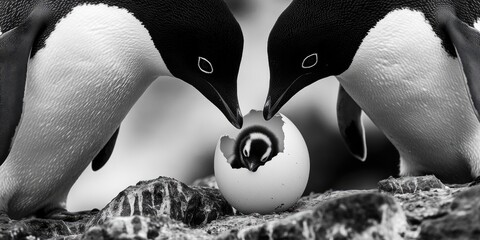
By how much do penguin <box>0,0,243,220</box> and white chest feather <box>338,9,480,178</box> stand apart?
636 mm

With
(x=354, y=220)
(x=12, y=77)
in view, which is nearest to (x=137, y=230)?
(x=354, y=220)

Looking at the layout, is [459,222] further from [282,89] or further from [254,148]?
[282,89]

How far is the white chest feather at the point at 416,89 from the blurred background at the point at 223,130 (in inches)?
148

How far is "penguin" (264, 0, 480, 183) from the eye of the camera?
10.9ft

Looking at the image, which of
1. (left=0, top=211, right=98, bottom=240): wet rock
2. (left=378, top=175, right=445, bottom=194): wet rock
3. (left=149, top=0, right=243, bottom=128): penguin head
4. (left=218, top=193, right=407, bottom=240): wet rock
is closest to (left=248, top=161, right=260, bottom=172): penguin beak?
(left=149, top=0, right=243, bottom=128): penguin head

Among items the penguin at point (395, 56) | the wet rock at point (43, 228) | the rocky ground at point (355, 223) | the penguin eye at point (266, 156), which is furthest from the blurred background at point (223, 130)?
the rocky ground at point (355, 223)

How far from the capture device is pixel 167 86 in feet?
31.3

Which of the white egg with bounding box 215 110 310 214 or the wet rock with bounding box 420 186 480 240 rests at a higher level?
the white egg with bounding box 215 110 310 214

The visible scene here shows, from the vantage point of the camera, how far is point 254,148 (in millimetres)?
2998

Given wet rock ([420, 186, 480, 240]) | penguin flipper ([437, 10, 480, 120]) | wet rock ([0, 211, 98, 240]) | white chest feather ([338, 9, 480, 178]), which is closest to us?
wet rock ([420, 186, 480, 240])

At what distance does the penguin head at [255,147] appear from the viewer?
→ 299 cm

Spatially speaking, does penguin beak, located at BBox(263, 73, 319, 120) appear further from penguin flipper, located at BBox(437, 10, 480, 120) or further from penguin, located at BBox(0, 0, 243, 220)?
penguin flipper, located at BBox(437, 10, 480, 120)

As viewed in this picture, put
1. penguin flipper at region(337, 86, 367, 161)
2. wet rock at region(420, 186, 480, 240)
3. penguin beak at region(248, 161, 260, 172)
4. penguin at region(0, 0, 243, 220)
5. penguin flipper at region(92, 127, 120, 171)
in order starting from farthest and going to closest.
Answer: penguin flipper at region(337, 86, 367, 161), penguin flipper at region(92, 127, 120, 171), penguin at region(0, 0, 243, 220), penguin beak at region(248, 161, 260, 172), wet rock at region(420, 186, 480, 240)

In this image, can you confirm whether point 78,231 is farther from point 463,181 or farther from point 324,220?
point 463,181
